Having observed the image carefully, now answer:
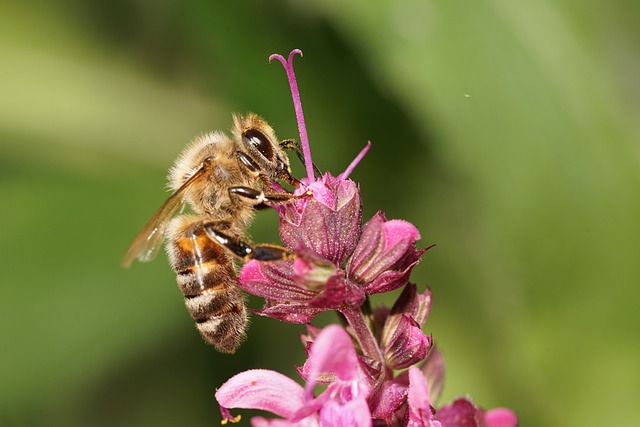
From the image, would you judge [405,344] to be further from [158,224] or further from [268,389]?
[158,224]

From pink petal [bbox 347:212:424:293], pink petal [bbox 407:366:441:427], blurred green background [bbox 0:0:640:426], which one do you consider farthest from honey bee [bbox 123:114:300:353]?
blurred green background [bbox 0:0:640:426]

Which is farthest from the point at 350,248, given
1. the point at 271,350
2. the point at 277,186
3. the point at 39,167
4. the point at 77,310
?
the point at 39,167

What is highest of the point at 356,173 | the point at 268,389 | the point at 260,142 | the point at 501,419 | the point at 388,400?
the point at 356,173

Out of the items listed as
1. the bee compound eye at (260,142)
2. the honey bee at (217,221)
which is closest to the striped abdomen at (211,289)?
the honey bee at (217,221)

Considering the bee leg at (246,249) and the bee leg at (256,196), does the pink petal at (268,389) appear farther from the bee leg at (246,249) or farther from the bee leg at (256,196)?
the bee leg at (256,196)

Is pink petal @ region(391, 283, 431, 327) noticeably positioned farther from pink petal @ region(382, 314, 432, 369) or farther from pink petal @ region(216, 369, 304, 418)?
pink petal @ region(216, 369, 304, 418)

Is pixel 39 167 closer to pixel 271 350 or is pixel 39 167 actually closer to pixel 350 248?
pixel 271 350

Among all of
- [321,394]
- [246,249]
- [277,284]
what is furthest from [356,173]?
[321,394]
